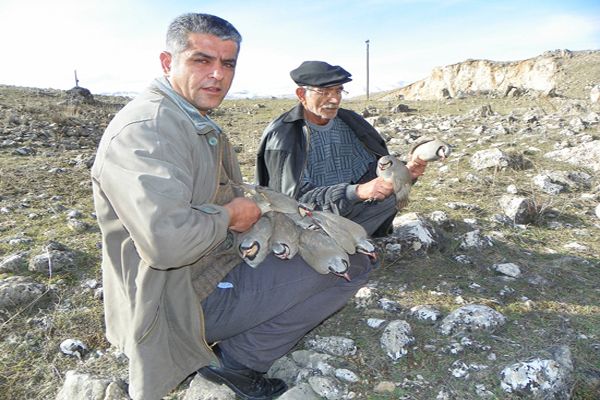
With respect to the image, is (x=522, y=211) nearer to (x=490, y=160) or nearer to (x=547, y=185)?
(x=547, y=185)

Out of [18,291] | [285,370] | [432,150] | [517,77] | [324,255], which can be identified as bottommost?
[285,370]

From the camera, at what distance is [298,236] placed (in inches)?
88.4

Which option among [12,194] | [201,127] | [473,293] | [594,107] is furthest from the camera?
[594,107]

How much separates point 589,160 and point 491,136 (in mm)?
1806

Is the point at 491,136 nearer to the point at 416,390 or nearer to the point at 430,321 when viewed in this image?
the point at 430,321

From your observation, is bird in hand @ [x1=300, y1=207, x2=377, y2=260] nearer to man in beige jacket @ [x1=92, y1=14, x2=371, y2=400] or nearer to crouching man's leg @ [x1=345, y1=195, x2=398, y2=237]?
man in beige jacket @ [x1=92, y1=14, x2=371, y2=400]

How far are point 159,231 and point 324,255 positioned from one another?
0.89m

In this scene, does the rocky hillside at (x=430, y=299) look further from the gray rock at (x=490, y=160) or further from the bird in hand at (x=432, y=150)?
the bird in hand at (x=432, y=150)

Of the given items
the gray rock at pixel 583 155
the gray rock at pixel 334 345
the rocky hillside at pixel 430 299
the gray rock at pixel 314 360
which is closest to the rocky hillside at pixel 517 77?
the gray rock at pixel 583 155

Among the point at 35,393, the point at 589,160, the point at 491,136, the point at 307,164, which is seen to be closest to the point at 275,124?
the point at 307,164

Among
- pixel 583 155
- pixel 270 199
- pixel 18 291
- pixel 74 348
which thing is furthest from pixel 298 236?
pixel 583 155

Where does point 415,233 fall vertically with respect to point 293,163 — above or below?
below

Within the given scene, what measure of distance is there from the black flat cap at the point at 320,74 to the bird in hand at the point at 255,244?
3.91ft

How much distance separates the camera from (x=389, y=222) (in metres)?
3.27
